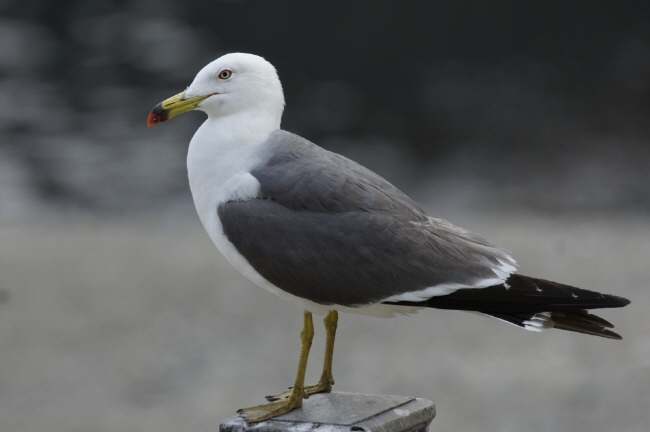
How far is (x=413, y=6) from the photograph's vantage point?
22.0 ft

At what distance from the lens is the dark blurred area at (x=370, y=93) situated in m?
6.72

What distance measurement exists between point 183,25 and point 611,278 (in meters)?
3.64

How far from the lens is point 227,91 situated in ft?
8.25

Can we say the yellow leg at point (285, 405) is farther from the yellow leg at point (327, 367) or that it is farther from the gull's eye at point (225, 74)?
the gull's eye at point (225, 74)

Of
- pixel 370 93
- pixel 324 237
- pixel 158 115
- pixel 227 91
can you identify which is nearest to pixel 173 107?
pixel 158 115

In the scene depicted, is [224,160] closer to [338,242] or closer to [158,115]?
[158,115]

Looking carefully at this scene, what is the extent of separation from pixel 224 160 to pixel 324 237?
36 centimetres

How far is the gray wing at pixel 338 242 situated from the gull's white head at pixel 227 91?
220 mm

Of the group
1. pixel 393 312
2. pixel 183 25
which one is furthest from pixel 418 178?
pixel 393 312

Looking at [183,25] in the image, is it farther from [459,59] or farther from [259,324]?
[259,324]

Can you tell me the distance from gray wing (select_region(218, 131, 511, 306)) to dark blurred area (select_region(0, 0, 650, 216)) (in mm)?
4247

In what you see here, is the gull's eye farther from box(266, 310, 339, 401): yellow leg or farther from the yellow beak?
box(266, 310, 339, 401): yellow leg

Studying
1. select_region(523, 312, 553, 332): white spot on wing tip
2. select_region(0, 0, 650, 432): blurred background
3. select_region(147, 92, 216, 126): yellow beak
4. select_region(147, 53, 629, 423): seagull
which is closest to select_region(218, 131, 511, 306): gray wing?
select_region(147, 53, 629, 423): seagull

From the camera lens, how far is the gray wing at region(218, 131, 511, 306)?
2.32 metres
